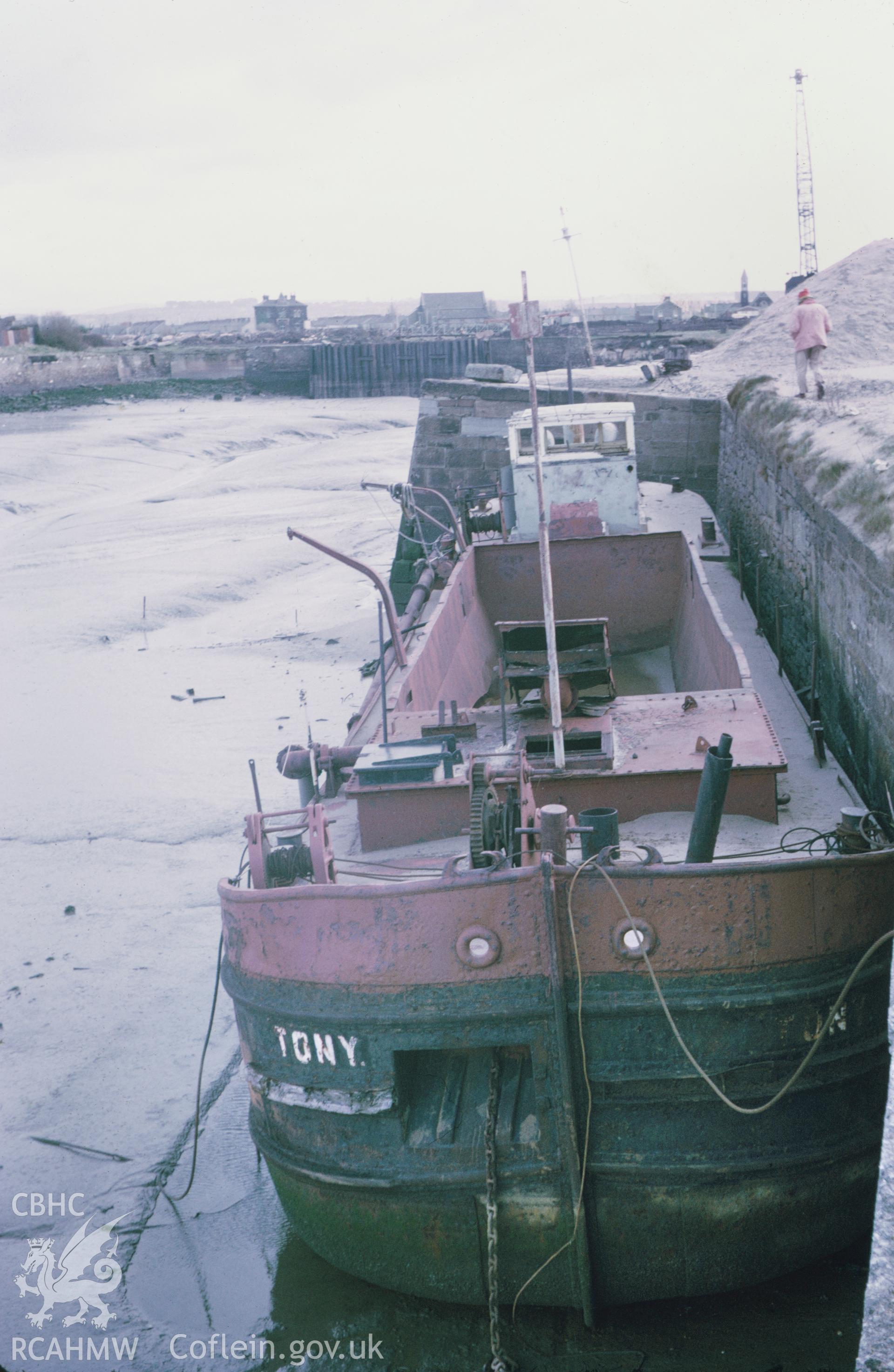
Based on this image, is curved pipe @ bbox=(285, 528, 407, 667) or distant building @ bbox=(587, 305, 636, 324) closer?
curved pipe @ bbox=(285, 528, 407, 667)

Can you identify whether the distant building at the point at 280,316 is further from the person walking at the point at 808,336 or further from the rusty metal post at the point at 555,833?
the rusty metal post at the point at 555,833

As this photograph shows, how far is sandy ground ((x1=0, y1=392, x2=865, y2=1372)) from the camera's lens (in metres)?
5.20

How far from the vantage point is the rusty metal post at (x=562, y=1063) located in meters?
4.69

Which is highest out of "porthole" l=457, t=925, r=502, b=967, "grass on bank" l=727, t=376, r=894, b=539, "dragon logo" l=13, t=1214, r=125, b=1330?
"grass on bank" l=727, t=376, r=894, b=539

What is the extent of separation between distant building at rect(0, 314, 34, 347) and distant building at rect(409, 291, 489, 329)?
89.6 ft

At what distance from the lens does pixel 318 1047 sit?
16.6 ft

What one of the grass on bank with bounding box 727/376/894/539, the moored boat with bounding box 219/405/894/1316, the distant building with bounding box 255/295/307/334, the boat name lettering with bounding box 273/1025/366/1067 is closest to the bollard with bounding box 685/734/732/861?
the moored boat with bounding box 219/405/894/1316

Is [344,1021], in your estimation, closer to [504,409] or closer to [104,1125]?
[104,1125]

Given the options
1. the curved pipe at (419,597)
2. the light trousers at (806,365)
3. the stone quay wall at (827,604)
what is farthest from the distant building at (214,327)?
the curved pipe at (419,597)

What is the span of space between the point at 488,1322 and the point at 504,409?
16.2 m

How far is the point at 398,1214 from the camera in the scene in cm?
505

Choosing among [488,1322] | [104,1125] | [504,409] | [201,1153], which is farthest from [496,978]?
[504,409]

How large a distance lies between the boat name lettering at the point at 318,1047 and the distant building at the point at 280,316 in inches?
3615

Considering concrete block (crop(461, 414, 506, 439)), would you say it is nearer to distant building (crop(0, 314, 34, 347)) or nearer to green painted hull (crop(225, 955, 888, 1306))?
green painted hull (crop(225, 955, 888, 1306))
